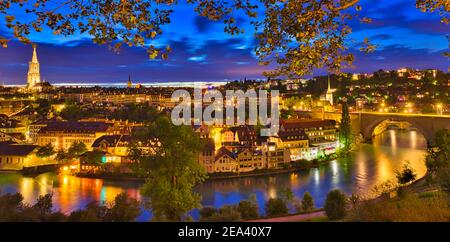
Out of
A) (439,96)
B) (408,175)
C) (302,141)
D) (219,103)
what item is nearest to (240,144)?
(302,141)

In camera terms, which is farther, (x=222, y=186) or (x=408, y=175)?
(x=222, y=186)

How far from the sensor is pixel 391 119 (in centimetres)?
2197

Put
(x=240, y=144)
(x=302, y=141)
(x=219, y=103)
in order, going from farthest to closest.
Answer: (x=219, y=103)
(x=302, y=141)
(x=240, y=144)

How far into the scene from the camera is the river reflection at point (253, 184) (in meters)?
10.7

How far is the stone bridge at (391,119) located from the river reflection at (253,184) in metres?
2.96

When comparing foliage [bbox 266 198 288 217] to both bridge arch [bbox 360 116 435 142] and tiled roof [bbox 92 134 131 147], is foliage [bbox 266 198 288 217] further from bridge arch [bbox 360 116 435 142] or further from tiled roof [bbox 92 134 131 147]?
bridge arch [bbox 360 116 435 142]

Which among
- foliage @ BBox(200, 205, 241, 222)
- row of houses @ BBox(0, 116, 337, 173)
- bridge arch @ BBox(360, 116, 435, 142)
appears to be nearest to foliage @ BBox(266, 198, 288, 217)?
foliage @ BBox(200, 205, 241, 222)

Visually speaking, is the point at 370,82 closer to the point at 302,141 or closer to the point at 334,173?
the point at 302,141

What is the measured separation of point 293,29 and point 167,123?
4.84 meters

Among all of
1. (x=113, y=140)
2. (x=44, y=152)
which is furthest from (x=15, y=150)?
(x=113, y=140)

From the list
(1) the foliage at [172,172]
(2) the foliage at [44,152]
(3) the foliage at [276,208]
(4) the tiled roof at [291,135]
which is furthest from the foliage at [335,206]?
(2) the foliage at [44,152]
